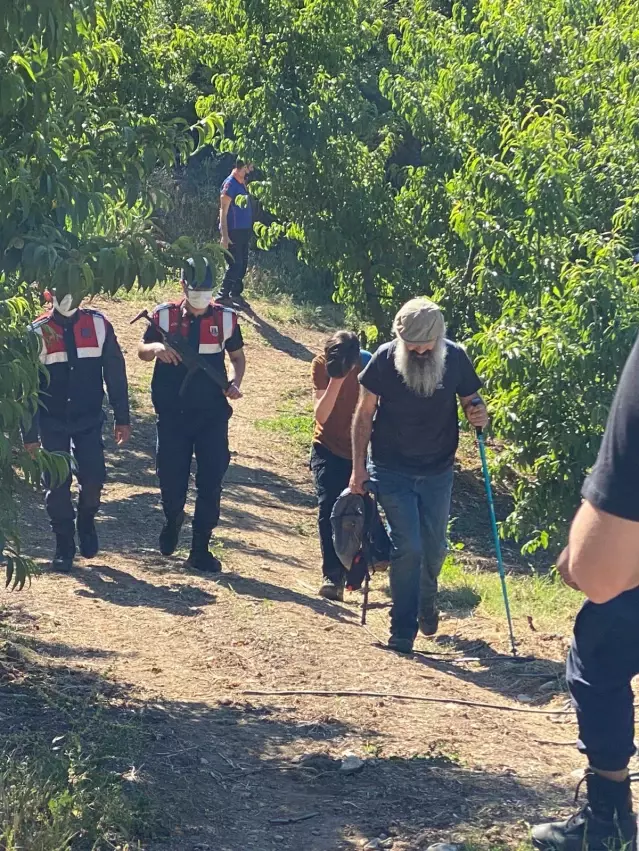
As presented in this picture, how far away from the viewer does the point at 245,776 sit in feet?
15.5

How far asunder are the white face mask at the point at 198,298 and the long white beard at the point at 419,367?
1646 mm

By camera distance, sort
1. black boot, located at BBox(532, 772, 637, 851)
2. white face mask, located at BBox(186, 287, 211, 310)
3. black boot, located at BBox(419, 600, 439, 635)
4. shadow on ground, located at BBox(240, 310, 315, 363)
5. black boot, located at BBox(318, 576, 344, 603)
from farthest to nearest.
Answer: shadow on ground, located at BBox(240, 310, 315, 363) → black boot, located at BBox(318, 576, 344, 603) → white face mask, located at BBox(186, 287, 211, 310) → black boot, located at BBox(419, 600, 439, 635) → black boot, located at BBox(532, 772, 637, 851)

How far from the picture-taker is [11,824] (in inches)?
146

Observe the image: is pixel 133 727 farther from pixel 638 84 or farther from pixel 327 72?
pixel 327 72

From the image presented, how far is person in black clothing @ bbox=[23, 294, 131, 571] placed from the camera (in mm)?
7707

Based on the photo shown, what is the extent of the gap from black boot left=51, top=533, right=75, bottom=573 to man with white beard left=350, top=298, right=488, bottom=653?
216 centimetres

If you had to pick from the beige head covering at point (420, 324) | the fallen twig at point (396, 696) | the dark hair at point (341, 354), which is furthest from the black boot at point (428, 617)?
the beige head covering at point (420, 324)

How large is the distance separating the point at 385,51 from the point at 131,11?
809 cm

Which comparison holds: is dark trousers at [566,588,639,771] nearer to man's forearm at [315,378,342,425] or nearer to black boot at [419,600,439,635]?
black boot at [419,600,439,635]

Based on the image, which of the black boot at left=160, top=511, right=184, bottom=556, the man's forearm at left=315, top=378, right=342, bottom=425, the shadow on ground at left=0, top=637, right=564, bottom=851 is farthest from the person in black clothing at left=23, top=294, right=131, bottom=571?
the shadow on ground at left=0, top=637, right=564, bottom=851

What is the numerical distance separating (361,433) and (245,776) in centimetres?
239

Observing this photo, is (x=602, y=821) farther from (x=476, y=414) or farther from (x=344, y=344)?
(x=344, y=344)

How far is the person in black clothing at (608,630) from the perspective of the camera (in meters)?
2.98

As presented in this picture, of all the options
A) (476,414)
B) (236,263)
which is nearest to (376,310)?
(236,263)
